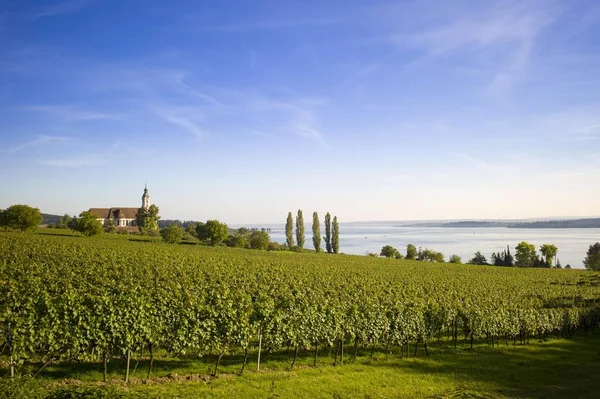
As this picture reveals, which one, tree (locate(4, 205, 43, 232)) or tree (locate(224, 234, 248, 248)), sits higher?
tree (locate(4, 205, 43, 232))

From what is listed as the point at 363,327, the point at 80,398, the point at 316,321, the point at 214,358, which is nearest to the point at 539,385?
the point at 363,327

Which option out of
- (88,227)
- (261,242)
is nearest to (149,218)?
(88,227)

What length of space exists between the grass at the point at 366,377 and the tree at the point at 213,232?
7647 centimetres

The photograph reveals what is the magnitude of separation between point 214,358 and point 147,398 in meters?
12.7

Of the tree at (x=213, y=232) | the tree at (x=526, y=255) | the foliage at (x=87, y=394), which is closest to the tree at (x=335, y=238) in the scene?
the tree at (x=213, y=232)

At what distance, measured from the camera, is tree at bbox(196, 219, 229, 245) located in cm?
9919

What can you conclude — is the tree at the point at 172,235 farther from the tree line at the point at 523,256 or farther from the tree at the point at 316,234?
the tree line at the point at 523,256

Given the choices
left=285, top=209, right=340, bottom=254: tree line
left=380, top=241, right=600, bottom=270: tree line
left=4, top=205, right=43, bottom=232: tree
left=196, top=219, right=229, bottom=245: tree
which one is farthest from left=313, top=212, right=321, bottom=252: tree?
left=4, top=205, right=43, bottom=232: tree

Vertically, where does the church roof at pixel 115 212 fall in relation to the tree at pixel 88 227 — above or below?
above

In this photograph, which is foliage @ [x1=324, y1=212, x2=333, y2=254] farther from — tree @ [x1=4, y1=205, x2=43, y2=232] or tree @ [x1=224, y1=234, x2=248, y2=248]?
tree @ [x1=4, y1=205, x2=43, y2=232]

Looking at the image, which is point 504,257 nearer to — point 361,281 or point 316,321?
point 361,281

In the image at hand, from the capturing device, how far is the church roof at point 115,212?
18062cm

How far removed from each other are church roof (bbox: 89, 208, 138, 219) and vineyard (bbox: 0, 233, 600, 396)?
136 meters

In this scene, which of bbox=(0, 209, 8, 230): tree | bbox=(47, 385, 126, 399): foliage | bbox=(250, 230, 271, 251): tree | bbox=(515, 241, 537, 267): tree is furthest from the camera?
bbox=(515, 241, 537, 267): tree
